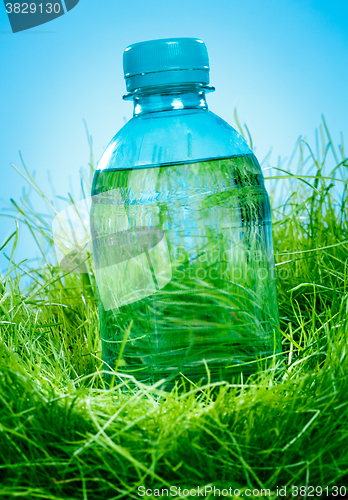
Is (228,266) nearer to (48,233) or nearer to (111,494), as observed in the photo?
(111,494)

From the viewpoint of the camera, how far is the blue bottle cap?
1.28 ft

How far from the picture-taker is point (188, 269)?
1.47 feet

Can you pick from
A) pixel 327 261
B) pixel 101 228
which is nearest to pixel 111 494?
pixel 101 228

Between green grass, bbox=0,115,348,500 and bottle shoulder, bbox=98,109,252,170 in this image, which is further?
bottle shoulder, bbox=98,109,252,170

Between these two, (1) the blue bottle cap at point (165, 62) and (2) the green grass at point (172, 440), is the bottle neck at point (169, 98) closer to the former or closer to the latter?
(1) the blue bottle cap at point (165, 62)

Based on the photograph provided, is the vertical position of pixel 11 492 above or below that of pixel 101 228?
below

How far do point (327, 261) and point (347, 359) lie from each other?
243mm

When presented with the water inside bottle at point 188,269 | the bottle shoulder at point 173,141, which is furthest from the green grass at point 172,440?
the bottle shoulder at point 173,141

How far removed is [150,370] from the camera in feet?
1.40

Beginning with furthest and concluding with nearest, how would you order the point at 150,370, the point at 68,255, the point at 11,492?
the point at 68,255, the point at 150,370, the point at 11,492

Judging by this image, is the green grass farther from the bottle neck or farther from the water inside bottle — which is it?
the bottle neck

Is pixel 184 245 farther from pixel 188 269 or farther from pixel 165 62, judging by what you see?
pixel 165 62

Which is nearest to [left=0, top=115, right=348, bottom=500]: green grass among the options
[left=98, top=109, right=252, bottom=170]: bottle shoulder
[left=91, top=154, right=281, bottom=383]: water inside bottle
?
[left=91, top=154, right=281, bottom=383]: water inside bottle

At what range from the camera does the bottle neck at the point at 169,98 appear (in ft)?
1.39
